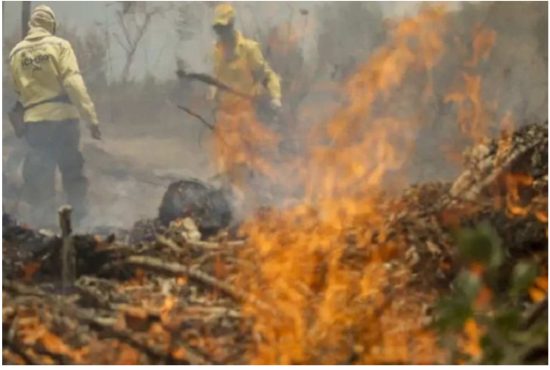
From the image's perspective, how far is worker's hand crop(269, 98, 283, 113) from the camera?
8.45 ft

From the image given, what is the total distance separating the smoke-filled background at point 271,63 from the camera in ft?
→ 8.39

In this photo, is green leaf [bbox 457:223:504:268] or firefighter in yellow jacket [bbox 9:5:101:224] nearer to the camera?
green leaf [bbox 457:223:504:268]

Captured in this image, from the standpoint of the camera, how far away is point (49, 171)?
2.56 metres

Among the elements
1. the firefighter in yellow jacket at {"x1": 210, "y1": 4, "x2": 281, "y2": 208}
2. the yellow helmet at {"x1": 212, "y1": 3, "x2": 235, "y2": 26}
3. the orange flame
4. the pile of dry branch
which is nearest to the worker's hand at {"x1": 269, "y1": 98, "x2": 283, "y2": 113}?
the firefighter in yellow jacket at {"x1": 210, "y1": 4, "x2": 281, "y2": 208}

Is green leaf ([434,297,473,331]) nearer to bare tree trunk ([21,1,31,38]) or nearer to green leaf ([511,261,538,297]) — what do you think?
green leaf ([511,261,538,297])

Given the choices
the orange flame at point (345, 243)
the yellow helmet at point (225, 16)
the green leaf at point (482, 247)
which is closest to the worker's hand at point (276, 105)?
the orange flame at point (345, 243)

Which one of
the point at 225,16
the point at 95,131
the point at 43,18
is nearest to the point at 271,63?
the point at 225,16

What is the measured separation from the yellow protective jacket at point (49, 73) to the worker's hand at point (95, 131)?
0.4 inches

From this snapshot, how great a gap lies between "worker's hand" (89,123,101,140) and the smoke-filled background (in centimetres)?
2

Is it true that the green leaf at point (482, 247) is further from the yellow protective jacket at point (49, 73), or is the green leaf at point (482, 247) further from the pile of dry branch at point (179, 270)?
the yellow protective jacket at point (49, 73)

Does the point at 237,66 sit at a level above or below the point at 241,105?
above

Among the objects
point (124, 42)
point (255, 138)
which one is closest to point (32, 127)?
point (124, 42)

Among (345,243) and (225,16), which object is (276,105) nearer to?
(225,16)

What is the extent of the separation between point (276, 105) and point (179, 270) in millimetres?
510
